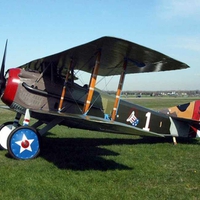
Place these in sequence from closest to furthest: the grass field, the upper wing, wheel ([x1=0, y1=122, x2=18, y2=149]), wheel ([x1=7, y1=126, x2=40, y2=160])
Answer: the grass field, the upper wing, wheel ([x1=7, y1=126, x2=40, y2=160]), wheel ([x1=0, y1=122, x2=18, y2=149])

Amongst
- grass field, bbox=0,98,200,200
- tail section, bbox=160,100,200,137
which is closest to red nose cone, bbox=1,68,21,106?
grass field, bbox=0,98,200,200

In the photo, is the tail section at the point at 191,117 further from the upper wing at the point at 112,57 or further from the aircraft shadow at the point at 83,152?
the upper wing at the point at 112,57

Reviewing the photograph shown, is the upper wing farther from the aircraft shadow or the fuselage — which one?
the aircraft shadow

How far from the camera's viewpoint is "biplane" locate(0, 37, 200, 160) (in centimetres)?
577

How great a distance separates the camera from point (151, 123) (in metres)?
8.70

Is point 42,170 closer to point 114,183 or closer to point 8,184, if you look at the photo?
point 8,184

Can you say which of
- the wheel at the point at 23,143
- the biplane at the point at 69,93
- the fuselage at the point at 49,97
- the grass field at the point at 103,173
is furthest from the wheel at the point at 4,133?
the wheel at the point at 23,143

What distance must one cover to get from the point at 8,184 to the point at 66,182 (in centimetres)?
88

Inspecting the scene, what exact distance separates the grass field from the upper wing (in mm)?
2131

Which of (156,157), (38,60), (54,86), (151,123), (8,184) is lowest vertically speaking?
(8,184)

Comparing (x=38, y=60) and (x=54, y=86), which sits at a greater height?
(x=38, y=60)

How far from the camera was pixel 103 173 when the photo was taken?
5.09 m

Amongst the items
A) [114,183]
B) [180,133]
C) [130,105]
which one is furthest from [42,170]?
[180,133]

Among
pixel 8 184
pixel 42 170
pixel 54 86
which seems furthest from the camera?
pixel 54 86
